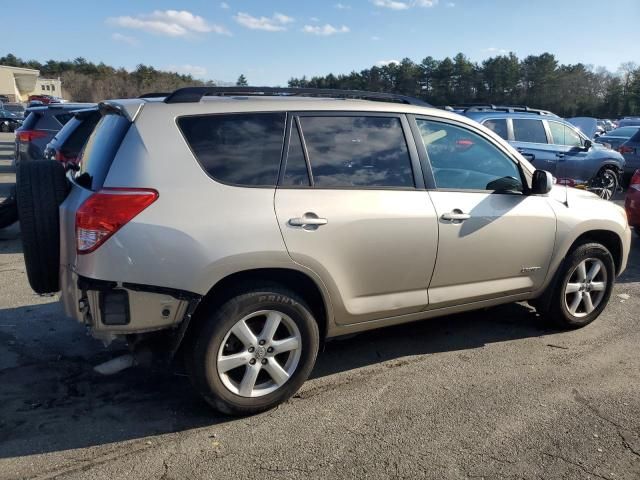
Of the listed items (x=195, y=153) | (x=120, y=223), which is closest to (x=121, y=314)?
(x=120, y=223)

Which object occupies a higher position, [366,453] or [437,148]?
[437,148]

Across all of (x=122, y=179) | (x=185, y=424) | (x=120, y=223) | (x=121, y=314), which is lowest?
(x=185, y=424)

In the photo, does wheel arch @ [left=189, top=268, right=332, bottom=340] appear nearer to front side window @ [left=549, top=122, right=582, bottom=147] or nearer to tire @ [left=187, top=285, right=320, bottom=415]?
tire @ [left=187, top=285, right=320, bottom=415]

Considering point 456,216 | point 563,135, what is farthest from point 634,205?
point 456,216

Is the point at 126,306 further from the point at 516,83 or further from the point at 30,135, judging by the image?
the point at 516,83

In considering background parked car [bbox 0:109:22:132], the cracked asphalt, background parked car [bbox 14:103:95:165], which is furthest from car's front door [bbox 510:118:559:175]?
background parked car [bbox 0:109:22:132]

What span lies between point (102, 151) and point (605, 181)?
11594mm

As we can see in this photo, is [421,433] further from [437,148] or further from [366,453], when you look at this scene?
[437,148]

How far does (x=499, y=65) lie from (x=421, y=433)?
67587mm

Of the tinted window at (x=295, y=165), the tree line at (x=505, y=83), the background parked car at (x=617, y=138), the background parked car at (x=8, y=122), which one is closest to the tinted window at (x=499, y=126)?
the tinted window at (x=295, y=165)

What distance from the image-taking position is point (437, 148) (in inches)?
152

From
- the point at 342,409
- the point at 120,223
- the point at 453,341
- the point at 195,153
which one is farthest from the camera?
the point at 453,341

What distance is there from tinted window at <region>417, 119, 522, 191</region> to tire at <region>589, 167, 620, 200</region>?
8.72 meters

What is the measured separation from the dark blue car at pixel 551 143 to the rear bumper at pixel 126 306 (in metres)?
7.98
